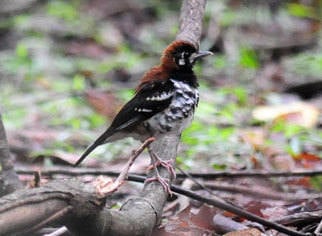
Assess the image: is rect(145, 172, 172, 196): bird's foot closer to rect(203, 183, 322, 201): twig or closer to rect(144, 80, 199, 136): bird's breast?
rect(144, 80, 199, 136): bird's breast

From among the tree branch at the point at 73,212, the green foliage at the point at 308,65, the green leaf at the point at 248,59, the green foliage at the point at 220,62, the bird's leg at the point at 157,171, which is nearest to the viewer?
the tree branch at the point at 73,212

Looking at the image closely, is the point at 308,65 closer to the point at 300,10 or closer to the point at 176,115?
the point at 300,10

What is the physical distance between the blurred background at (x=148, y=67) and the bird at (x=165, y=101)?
0.90 metres

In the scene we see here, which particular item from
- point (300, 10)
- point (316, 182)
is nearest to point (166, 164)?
point (316, 182)

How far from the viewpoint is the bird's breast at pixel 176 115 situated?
4.29 m

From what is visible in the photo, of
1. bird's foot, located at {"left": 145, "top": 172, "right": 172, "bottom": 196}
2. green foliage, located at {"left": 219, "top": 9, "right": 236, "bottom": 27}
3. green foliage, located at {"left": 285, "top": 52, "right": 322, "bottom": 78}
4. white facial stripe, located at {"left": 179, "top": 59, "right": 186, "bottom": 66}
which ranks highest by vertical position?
white facial stripe, located at {"left": 179, "top": 59, "right": 186, "bottom": 66}

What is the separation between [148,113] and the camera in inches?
173

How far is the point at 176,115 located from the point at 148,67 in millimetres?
4920

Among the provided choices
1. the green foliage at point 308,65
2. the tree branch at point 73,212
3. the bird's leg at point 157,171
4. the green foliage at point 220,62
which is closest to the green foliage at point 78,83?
the green foliage at point 220,62

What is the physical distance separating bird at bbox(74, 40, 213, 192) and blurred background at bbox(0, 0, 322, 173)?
2.96ft

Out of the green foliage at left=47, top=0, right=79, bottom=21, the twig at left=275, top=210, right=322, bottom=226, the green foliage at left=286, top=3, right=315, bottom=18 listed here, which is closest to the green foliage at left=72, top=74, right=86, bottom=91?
the green foliage at left=47, top=0, right=79, bottom=21

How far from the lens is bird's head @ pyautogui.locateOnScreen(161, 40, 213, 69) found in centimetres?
438

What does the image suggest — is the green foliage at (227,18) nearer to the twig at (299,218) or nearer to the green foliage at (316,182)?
the green foliage at (316,182)

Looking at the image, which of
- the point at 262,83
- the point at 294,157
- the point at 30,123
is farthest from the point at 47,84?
the point at 294,157
